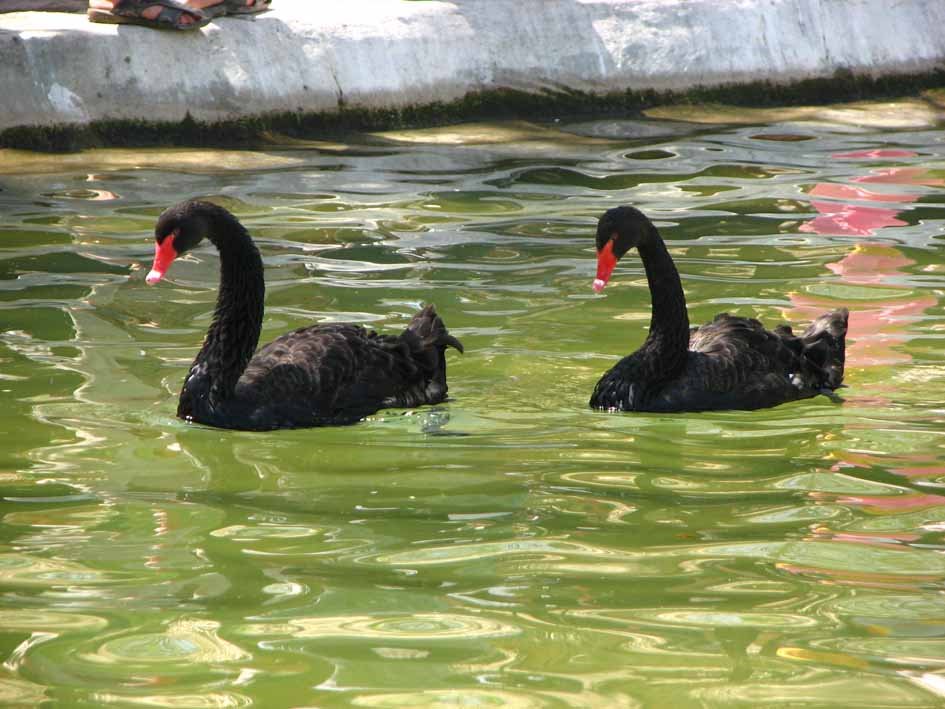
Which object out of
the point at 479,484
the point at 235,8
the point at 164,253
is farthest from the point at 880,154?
the point at 479,484

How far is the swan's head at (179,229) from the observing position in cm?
598

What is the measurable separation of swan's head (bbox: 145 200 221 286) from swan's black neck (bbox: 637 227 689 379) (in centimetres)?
170

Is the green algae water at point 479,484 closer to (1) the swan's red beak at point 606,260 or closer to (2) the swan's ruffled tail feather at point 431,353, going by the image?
(2) the swan's ruffled tail feather at point 431,353

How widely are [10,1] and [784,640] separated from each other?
10.7 m

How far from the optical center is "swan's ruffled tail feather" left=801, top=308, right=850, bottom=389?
21.6 ft

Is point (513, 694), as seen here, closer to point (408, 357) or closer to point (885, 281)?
point (408, 357)

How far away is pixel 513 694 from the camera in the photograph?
3.49 m

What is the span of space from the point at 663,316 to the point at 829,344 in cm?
78

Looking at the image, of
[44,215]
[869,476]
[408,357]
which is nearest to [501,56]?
[44,215]

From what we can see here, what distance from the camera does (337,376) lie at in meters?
6.21

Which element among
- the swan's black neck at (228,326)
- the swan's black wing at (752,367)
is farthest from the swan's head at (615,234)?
the swan's black neck at (228,326)

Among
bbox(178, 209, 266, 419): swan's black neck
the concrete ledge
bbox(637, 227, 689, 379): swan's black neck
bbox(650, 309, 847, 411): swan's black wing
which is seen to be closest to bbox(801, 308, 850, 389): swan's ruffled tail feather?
bbox(650, 309, 847, 411): swan's black wing

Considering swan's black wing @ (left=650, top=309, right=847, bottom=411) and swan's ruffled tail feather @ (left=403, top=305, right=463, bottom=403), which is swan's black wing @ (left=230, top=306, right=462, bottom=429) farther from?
swan's black wing @ (left=650, top=309, right=847, bottom=411)

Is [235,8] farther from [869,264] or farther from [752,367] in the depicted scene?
[752,367]
